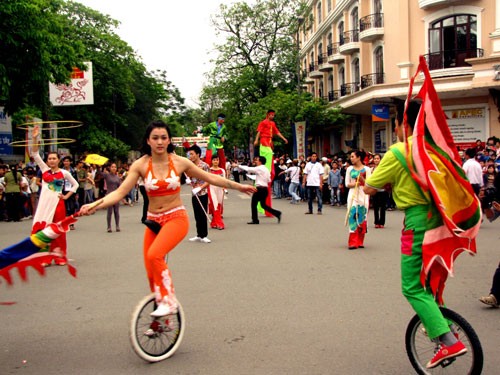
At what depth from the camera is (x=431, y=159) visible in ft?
13.4

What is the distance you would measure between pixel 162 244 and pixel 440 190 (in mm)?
2220

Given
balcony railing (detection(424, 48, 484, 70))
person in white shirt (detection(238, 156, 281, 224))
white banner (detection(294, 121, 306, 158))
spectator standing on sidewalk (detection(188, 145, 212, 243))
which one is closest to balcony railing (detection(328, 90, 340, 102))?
white banner (detection(294, 121, 306, 158))

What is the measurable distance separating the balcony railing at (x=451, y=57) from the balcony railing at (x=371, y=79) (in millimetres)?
3350

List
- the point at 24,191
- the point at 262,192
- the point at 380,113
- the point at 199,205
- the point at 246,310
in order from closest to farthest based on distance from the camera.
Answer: the point at 246,310 → the point at 199,205 → the point at 262,192 → the point at 24,191 → the point at 380,113

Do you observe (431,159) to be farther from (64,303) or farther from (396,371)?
(64,303)

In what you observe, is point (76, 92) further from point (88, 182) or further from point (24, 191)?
point (24, 191)

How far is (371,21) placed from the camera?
3098cm

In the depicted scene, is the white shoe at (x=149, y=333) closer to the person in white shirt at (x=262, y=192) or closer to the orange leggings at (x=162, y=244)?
the orange leggings at (x=162, y=244)

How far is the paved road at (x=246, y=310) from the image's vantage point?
4.71 m

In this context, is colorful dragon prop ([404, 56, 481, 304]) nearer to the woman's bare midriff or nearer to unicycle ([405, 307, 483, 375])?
unicycle ([405, 307, 483, 375])

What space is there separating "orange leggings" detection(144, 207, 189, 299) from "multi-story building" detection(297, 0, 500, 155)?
22.0 meters

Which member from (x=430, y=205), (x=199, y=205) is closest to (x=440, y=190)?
(x=430, y=205)

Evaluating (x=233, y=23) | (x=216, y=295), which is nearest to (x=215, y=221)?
(x=216, y=295)

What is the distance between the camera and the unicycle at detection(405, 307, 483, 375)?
12.6 feet
